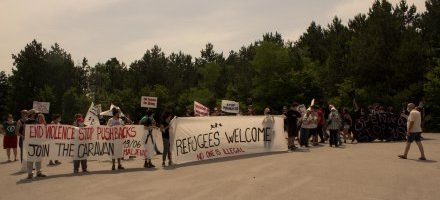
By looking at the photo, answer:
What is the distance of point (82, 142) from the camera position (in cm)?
1530

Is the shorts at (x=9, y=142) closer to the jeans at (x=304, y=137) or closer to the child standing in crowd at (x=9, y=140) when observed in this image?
the child standing in crowd at (x=9, y=140)

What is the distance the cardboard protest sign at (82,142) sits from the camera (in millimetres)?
14531

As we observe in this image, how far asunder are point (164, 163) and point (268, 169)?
387 cm

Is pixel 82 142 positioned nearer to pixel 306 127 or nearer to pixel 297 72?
pixel 306 127

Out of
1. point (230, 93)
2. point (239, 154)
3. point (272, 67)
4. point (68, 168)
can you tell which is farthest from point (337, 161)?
point (230, 93)

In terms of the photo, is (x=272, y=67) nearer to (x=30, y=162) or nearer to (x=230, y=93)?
(x=230, y=93)

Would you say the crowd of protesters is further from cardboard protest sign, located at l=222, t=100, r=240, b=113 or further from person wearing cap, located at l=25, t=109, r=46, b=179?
cardboard protest sign, located at l=222, t=100, r=240, b=113

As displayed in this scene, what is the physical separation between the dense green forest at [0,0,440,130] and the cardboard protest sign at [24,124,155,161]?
3330mm

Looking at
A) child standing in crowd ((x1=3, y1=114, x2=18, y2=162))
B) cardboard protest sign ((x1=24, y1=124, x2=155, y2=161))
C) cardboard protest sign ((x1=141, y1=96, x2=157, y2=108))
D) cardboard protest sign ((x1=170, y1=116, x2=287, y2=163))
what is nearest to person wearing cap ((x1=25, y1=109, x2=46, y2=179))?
cardboard protest sign ((x1=24, y1=124, x2=155, y2=161))

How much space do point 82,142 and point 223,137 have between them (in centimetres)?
495

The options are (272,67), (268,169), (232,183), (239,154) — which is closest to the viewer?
(232,183)

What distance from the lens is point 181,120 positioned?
53.9 feet

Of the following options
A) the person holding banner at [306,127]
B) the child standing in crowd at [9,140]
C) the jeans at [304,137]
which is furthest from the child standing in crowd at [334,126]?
the child standing in crowd at [9,140]

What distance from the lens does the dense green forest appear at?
39.2 m
